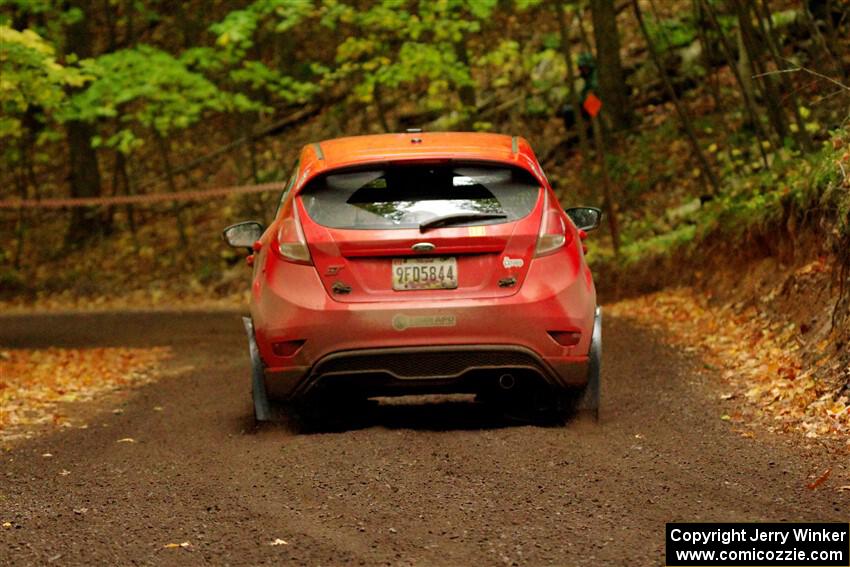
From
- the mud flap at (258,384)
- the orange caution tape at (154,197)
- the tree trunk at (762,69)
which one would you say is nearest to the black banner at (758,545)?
the mud flap at (258,384)

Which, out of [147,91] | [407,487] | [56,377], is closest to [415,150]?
[407,487]

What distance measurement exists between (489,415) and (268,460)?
218 cm

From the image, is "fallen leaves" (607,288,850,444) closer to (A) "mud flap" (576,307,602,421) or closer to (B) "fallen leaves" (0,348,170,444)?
(A) "mud flap" (576,307,602,421)

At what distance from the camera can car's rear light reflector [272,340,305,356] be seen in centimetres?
792

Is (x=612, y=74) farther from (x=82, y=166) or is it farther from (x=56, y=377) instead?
(x=56, y=377)

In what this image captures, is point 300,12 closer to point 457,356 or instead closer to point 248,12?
point 248,12

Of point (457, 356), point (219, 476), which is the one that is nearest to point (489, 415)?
point (457, 356)

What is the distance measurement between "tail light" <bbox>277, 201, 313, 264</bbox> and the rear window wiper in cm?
74

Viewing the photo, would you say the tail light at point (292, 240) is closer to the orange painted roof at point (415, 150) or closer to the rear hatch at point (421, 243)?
the rear hatch at point (421, 243)

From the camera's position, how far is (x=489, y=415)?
360 inches

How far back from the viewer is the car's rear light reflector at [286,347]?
792cm

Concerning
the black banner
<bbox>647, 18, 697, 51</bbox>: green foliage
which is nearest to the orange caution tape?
<bbox>647, 18, 697, 51</bbox>: green foliage

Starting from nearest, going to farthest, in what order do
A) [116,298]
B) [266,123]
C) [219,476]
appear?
[219,476] < [116,298] < [266,123]

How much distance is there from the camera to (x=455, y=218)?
786 cm
